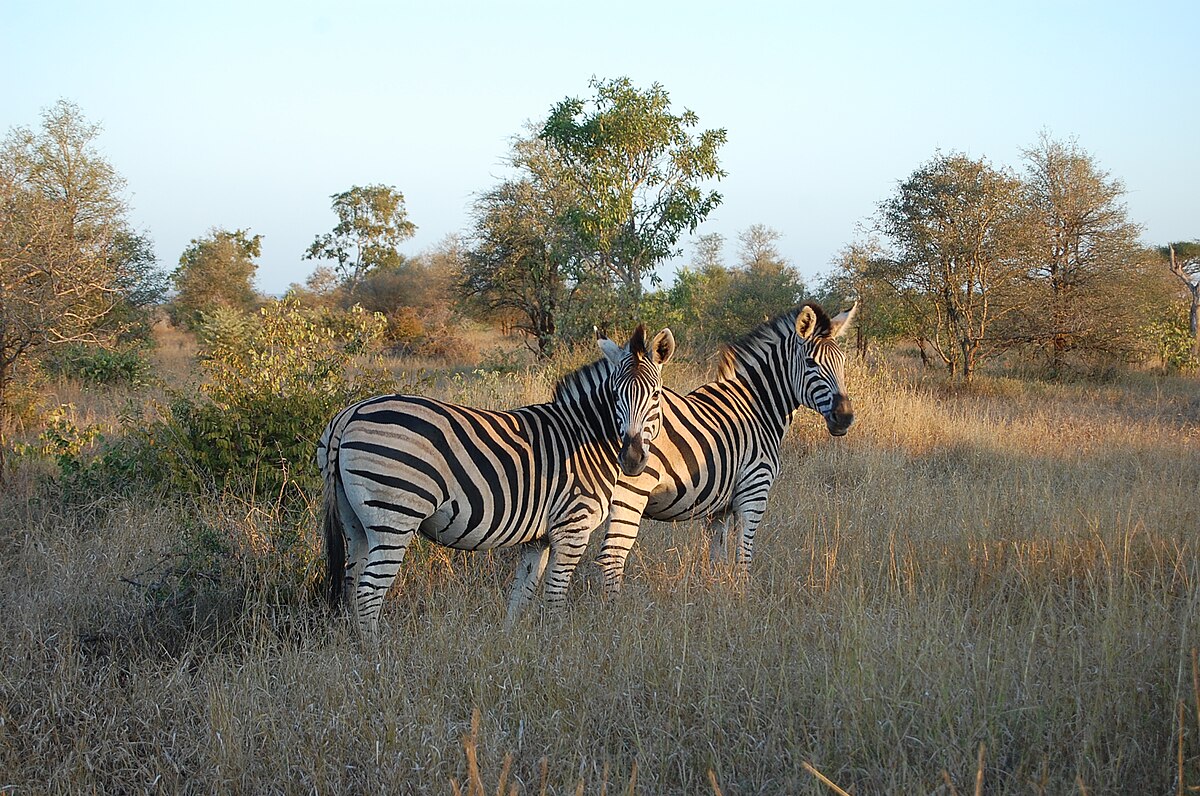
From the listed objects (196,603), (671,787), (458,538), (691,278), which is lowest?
(671,787)

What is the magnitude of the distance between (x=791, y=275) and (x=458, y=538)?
1718cm

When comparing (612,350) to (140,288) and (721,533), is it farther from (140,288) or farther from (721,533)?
(140,288)

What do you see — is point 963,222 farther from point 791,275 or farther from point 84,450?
point 84,450

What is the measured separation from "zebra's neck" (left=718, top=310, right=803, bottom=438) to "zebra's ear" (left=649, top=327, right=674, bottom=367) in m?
0.92

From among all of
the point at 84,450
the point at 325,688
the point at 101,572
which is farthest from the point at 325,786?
the point at 84,450

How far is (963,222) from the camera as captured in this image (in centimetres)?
1557

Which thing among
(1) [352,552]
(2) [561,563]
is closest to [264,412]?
(1) [352,552]

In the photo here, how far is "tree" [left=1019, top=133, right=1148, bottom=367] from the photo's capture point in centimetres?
1622

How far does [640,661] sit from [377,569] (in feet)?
4.50

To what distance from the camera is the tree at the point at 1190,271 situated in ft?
65.7

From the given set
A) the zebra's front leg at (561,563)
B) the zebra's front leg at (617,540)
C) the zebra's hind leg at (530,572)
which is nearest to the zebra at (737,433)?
the zebra's front leg at (617,540)

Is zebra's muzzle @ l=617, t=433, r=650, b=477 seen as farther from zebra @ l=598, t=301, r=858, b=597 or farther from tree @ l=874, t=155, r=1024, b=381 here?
tree @ l=874, t=155, r=1024, b=381

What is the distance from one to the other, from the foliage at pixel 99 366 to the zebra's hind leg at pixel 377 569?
1105 centimetres

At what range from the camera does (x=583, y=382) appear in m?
5.00
